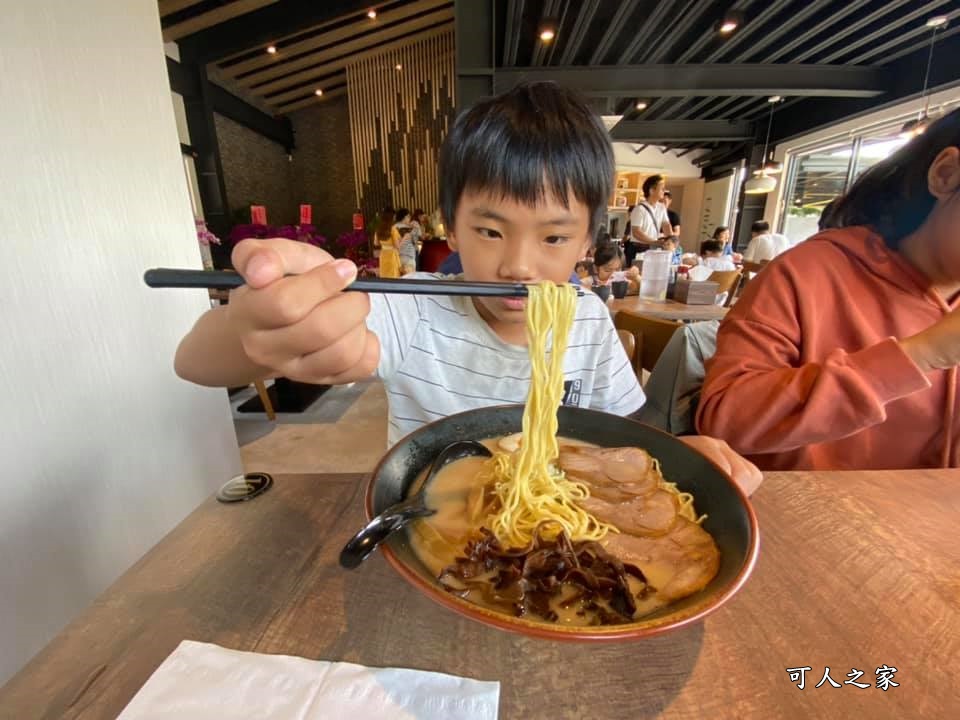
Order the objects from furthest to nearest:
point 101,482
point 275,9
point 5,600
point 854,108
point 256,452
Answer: point 854,108
point 275,9
point 256,452
point 101,482
point 5,600

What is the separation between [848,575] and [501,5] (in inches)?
298

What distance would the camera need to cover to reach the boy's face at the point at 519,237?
961 mm

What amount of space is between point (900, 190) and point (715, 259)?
17.0ft

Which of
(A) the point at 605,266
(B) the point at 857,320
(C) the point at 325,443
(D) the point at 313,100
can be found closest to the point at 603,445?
(B) the point at 857,320

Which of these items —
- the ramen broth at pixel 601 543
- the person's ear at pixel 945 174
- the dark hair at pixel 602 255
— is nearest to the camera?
the ramen broth at pixel 601 543

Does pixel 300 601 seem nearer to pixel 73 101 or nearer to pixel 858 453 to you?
pixel 858 453

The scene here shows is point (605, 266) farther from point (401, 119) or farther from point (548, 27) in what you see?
point (401, 119)

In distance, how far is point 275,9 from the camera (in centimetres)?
568

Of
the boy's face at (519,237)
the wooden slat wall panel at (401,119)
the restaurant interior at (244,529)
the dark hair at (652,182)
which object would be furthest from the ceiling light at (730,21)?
the boy's face at (519,237)

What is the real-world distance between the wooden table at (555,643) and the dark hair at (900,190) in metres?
0.84

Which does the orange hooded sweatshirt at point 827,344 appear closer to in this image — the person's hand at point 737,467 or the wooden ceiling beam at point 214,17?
the person's hand at point 737,467

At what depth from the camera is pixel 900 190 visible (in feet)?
4.01

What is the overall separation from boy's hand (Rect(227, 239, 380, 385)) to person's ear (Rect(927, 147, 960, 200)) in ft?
4.68

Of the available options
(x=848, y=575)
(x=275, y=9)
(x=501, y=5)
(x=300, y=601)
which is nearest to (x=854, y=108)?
(x=501, y=5)
